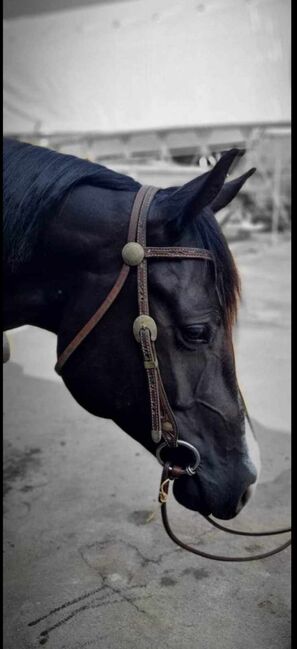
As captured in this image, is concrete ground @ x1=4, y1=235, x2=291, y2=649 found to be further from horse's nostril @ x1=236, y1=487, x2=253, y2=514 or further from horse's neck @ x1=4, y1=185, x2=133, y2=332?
horse's neck @ x1=4, y1=185, x2=133, y2=332

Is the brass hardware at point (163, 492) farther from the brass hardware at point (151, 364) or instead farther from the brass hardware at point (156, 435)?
the brass hardware at point (151, 364)

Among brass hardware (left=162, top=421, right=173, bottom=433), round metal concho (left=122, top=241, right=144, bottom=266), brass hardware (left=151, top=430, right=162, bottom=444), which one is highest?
round metal concho (left=122, top=241, right=144, bottom=266)

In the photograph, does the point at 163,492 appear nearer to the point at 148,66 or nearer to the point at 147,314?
the point at 147,314

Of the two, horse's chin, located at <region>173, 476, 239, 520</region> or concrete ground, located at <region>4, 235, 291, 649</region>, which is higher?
horse's chin, located at <region>173, 476, 239, 520</region>

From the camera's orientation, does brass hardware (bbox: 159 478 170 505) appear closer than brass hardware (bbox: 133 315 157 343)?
No

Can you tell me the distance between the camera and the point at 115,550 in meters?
2.22

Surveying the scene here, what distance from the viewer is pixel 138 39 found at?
17.8ft

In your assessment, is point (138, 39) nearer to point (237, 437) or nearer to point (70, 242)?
point (70, 242)

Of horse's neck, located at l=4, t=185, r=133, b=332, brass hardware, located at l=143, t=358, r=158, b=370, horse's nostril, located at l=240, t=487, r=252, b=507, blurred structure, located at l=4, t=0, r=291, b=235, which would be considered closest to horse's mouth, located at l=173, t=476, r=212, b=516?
horse's nostril, located at l=240, t=487, r=252, b=507

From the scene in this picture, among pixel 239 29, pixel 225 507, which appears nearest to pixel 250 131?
pixel 239 29

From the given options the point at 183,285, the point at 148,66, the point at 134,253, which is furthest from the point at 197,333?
the point at 148,66

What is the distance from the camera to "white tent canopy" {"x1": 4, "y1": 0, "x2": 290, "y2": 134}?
5020mm

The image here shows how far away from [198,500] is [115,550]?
1080 mm

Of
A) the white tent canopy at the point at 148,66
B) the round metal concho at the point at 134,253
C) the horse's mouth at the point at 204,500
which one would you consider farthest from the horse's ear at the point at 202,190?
the white tent canopy at the point at 148,66
